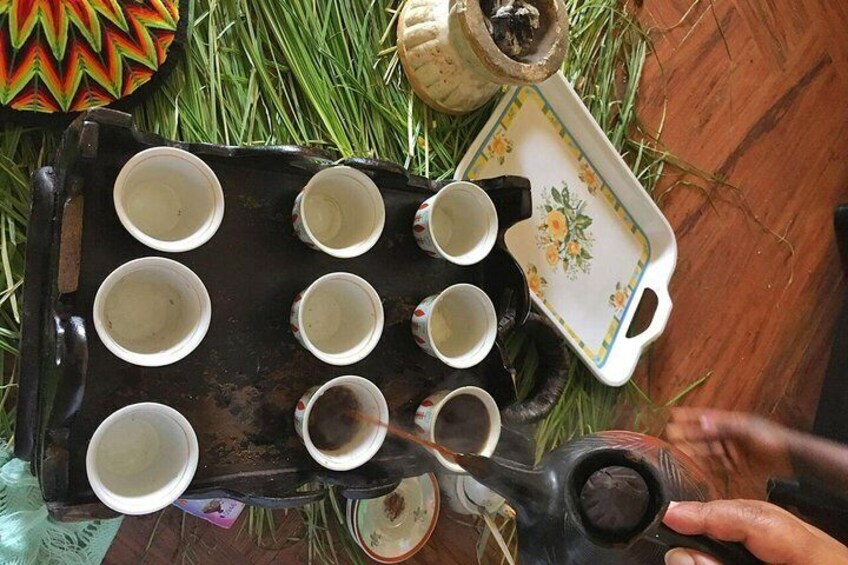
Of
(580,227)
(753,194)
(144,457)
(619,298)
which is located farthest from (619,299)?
(144,457)

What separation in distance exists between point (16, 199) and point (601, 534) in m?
0.65

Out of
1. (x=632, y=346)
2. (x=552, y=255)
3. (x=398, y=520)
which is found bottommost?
(x=398, y=520)

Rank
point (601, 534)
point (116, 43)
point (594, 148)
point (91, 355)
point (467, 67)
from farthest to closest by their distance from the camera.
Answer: point (594, 148)
point (467, 67)
point (116, 43)
point (91, 355)
point (601, 534)

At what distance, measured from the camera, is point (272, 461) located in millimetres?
702

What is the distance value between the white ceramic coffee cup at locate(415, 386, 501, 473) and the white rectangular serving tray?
10.2 inches

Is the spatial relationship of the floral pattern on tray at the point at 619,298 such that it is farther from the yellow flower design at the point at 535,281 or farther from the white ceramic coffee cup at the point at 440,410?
the white ceramic coffee cup at the point at 440,410

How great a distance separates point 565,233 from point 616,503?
2.08 feet

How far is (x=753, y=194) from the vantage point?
1.32 m

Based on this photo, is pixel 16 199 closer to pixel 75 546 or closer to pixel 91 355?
pixel 91 355

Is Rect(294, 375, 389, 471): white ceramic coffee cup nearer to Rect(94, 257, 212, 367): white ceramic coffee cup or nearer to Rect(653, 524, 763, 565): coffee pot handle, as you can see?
Rect(94, 257, 212, 367): white ceramic coffee cup

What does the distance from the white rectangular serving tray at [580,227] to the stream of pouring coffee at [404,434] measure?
0.33 meters

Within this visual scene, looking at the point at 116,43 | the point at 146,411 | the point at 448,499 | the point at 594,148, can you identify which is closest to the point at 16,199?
the point at 116,43

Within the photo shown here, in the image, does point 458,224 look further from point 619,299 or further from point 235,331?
point 619,299

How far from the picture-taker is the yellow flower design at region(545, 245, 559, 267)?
1.05 meters
